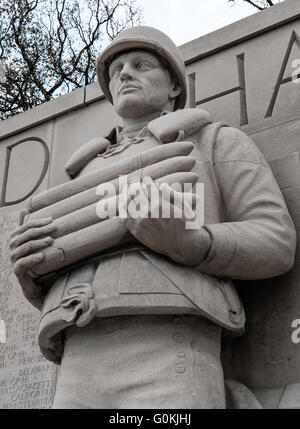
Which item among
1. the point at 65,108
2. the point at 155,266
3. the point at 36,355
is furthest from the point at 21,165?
the point at 155,266

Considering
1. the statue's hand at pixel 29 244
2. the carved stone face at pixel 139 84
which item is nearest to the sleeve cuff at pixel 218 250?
the statue's hand at pixel 29 244

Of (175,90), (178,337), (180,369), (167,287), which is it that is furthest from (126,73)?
(180,369)

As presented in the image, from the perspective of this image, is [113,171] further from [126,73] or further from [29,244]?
[126,73]

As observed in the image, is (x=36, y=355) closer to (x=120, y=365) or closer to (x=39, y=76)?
(x=120, y=365)

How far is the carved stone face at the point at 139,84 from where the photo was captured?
5777 millimetres

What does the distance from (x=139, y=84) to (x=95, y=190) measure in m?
0.98

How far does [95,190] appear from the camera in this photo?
5176 mm

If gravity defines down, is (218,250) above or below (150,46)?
below

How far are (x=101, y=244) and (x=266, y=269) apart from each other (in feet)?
3.26

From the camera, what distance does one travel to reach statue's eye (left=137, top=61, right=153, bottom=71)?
586 cm

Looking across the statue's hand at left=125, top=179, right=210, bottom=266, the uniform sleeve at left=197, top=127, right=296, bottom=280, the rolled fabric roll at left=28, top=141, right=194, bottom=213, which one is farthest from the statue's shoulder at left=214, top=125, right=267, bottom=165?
the statue's hand at left=125, top=179, right=210, bottom=266

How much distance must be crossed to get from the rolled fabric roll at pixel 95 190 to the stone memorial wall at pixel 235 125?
103cm

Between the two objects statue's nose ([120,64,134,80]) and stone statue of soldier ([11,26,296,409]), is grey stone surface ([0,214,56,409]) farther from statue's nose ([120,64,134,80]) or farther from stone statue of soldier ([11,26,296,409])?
statue's nose ([120,64,134,80])

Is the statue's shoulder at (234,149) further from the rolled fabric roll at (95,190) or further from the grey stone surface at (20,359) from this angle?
the grey stone surface at (20,359)
